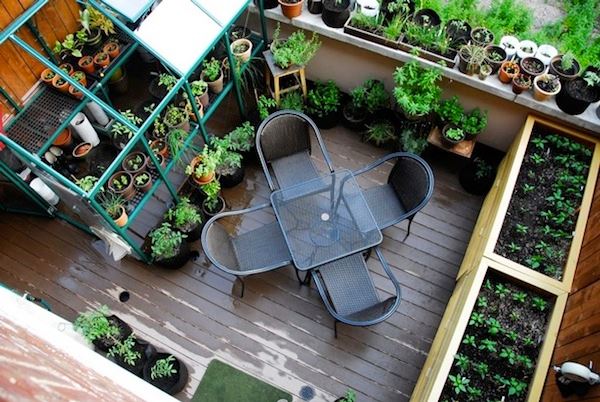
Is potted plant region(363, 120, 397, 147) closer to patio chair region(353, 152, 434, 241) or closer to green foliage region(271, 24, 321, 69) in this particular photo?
patio chair region(353, 152, 434, 241)

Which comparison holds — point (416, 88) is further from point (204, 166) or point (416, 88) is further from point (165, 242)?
point (165, 242)

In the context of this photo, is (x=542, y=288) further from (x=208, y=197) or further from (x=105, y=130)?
(x=105, y=130)

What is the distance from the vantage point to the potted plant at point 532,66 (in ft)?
13.5

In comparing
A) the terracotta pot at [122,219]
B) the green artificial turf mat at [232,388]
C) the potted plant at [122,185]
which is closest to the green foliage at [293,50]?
the potted plant at [122,185]

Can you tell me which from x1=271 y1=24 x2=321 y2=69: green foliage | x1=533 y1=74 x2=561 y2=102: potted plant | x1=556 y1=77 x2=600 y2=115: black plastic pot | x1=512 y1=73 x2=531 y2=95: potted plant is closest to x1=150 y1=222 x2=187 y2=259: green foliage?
x1=271 y1=24 x2=321 y2=69: green foliage

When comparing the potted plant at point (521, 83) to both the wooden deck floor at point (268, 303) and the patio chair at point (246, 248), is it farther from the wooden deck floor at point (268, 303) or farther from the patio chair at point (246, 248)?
the patio chair at point (246, 248)

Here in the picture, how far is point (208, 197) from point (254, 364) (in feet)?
5.21

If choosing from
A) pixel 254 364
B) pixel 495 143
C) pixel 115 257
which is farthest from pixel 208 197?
pixel 495 143

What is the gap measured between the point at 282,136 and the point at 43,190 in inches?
86.7

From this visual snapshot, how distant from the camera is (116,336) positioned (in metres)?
3.89

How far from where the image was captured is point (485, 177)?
4605 millimetres

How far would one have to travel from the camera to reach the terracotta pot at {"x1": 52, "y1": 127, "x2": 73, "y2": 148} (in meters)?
4.27

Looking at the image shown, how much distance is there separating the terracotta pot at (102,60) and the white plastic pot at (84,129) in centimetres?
47

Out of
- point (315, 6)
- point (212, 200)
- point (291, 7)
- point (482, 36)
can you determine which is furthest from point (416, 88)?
point (212, 200)
